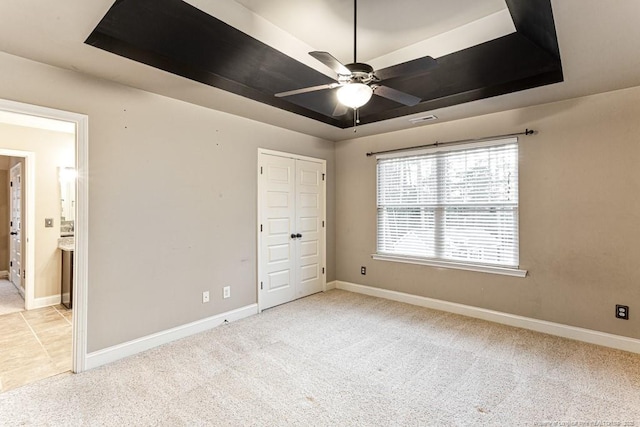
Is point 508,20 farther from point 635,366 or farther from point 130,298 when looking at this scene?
point 130,298

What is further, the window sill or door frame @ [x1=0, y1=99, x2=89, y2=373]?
the window sill

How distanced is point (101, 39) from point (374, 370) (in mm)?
3161

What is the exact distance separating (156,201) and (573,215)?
13.8 ft

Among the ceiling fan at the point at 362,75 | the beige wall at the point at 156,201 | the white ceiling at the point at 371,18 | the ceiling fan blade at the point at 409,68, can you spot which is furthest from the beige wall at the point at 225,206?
the ceiling fan blade at the point at 409,68

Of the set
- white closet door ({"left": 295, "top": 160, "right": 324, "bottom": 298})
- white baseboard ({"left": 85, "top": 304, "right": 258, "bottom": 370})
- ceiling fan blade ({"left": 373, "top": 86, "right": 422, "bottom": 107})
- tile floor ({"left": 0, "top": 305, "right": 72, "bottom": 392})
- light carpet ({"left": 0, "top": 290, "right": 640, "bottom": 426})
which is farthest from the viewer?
white closet door ({"left": 295, "top": 160, "right": 324, "bottom": 298})

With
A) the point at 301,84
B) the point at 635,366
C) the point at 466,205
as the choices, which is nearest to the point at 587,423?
the point at 635,366

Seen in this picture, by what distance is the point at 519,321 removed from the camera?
3.57 metres

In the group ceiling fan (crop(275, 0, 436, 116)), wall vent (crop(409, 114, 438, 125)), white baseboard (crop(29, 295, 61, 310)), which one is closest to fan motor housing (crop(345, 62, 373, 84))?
ceiling fan (crop(275, 0, 436, 116))

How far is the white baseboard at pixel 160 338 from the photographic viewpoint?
8.90ft

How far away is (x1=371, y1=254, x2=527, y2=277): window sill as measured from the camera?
11.8 feet

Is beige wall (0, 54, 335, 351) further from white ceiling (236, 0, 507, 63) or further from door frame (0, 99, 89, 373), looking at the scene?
white ceiling (236, 0, 507, 63)

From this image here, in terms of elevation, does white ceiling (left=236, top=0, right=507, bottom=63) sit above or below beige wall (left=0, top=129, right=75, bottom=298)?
above

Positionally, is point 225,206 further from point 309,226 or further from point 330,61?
point 330,61

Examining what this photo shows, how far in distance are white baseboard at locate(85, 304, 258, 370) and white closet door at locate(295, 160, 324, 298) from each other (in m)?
1.02
